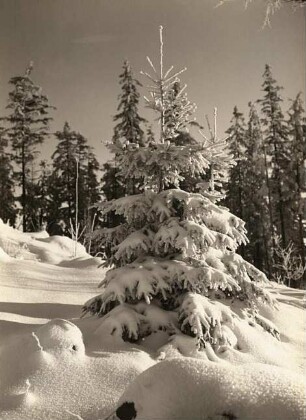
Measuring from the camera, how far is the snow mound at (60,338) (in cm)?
451

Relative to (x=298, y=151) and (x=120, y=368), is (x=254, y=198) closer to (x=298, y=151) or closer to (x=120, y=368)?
(x=298, y=151)

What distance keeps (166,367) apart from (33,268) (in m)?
7.31

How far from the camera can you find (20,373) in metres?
4.18

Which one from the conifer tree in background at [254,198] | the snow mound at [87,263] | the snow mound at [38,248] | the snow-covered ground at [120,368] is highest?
the conifer tree in background at [254,198]

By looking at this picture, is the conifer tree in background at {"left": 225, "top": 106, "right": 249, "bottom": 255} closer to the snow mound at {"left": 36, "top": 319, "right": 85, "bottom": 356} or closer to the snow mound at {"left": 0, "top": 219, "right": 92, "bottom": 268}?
the snow mound at {"left": 0, "top": 219, "right": 92, "bottom": 268}

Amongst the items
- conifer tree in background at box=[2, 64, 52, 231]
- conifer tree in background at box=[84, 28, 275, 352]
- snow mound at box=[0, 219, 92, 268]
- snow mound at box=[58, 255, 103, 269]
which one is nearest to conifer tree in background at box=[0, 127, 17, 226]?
conifer tree in background at box=[2, 64, 52, 231]

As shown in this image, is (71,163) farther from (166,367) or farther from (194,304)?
(166,367)

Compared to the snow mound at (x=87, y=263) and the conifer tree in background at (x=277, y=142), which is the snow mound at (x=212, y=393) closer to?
the snow mound at (x=87, y=263)

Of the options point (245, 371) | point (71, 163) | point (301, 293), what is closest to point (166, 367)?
point (245, 371)

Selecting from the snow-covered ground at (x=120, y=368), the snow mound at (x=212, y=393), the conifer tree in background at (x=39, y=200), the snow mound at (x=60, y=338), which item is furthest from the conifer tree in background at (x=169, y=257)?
the conifer tree in background at (x=39, y=200)

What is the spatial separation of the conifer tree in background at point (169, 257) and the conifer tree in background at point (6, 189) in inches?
860

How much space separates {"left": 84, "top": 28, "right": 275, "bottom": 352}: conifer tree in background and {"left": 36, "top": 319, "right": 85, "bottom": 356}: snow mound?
526 millimetres

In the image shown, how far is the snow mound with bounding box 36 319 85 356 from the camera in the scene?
451 cm

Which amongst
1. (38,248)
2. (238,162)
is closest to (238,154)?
(238,162)
